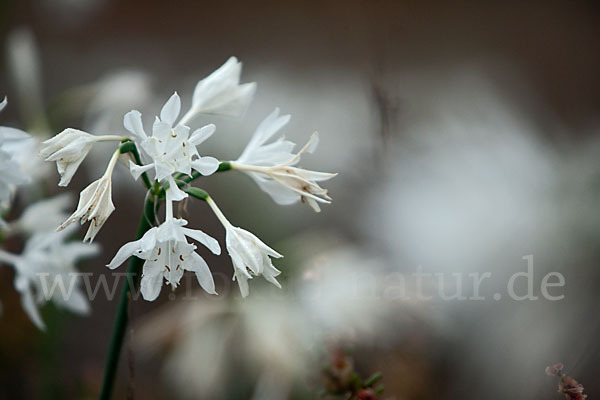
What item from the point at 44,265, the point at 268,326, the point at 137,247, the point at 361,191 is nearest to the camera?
the point at 137,247

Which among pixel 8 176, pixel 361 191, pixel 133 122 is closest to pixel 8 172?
pixel 8 176

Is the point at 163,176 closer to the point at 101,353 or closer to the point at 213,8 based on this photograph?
the point at 101,353

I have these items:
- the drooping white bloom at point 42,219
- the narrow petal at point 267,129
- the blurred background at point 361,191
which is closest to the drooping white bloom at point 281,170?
the narrow petal at point 267,129

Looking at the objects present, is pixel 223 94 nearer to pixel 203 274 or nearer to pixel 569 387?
pixel 203 274

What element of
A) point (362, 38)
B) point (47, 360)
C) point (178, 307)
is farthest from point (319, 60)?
point (47, 360)

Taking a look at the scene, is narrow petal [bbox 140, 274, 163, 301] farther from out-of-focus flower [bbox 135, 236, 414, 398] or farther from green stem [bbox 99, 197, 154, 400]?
out-of-focus flower [bbox 135, 236, 414, 398]

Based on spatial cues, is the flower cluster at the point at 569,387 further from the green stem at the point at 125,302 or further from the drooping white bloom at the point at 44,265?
the drooping white bloom at the point at 44,265
